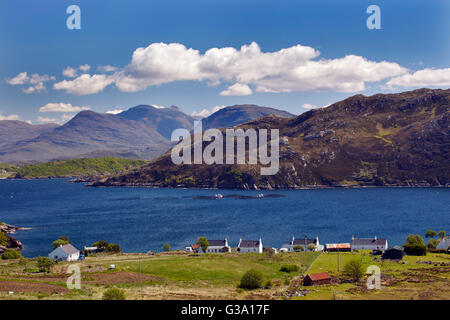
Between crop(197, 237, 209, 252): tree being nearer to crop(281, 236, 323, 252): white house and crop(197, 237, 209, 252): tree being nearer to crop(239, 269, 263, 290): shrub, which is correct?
crop(281, 236, 323, 252): white house

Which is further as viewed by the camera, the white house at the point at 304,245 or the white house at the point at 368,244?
the white house at the point at 304,245

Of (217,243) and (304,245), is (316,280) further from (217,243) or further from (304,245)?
(217,243)

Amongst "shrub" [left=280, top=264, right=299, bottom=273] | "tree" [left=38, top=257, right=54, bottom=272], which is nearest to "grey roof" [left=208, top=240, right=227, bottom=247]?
"shrub" [left=280, top=264, right=299, bottom=273]

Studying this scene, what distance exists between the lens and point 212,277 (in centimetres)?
7325

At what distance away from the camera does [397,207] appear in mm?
187125

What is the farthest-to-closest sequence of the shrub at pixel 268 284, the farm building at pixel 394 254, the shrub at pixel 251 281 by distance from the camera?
the farm building at pixel 394 254 → the shrub at pixel 268 284 → the shrub at pixel 251 281

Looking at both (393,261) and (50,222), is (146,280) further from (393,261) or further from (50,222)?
(50,222)

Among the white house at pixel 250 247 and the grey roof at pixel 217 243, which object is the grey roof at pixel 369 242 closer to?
the white house at pixel 250 247

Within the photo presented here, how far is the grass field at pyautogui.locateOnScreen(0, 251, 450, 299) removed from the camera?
189 feet

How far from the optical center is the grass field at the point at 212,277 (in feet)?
189

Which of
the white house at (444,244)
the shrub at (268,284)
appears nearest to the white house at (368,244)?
the white house at (444,244)

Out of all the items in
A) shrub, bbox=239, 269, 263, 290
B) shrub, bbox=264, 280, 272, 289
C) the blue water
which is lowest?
the blue water
